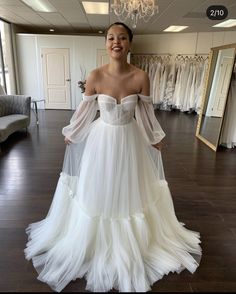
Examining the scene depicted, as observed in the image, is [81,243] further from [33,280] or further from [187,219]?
[187,219]

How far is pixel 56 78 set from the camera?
7.90 meters

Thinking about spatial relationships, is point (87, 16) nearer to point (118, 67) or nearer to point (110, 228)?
point (118, 67)

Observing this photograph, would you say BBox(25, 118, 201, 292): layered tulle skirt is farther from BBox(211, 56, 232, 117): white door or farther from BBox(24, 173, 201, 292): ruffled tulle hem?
BBox(211, 56, 232, 117): white door

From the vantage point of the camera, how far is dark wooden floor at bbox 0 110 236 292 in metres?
1.62

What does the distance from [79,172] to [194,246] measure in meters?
1.05

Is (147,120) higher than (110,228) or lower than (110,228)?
higher

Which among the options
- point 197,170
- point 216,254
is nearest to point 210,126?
point 197,170

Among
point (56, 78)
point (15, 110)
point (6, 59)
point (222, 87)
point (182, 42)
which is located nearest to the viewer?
point (222, 87)

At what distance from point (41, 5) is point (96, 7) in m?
1.11

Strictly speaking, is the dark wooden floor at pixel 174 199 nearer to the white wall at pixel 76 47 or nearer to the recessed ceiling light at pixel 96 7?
the recessed ceiling light at pixel 96 7

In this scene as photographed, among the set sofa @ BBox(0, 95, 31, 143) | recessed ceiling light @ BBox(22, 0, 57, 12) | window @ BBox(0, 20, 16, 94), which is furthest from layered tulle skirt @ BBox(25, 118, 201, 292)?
window @ BBox(0, 20, 16, 94)

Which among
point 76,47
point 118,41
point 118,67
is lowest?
point 118,67

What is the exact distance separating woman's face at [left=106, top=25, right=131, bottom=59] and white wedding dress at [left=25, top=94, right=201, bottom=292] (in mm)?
274

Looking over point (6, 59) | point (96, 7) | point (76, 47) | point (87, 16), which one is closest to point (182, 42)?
point (76, 47)
